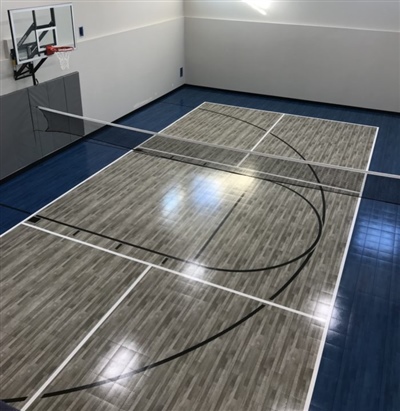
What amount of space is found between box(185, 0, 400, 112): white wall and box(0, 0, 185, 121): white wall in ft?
3.12

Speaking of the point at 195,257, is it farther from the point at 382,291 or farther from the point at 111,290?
the point at 382,291

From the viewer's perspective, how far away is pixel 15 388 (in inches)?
165

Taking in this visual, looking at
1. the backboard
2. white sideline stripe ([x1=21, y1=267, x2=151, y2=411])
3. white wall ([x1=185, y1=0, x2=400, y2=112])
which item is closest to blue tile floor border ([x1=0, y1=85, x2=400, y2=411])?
white wall ([x1=185, y1=0, x2=400, y2=112])

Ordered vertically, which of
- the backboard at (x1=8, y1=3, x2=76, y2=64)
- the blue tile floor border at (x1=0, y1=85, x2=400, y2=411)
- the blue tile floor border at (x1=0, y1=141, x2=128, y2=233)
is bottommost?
the blue tile floor border at (x1=0, y1=85, x2=400, y2=411)

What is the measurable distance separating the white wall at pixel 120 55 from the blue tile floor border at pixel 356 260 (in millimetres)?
648

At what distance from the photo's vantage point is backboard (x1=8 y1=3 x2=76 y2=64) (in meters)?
7.29

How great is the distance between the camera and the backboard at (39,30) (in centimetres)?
729

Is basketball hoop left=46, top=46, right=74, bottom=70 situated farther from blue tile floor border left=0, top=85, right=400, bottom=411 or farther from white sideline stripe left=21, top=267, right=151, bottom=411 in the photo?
white sideline stripe left=21, top=267, right=151, bottom=411

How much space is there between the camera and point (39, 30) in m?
7.73

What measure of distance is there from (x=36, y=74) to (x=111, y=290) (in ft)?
15.8

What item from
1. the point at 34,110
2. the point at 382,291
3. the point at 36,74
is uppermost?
the point at 36,74

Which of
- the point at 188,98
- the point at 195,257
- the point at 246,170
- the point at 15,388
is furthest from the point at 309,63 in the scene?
the point at 15,388

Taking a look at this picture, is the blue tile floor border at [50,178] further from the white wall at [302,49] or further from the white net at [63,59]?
the white wall at [302,49]

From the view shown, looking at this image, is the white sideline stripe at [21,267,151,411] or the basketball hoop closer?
the white sideline stripe at [21,267,151,411]
